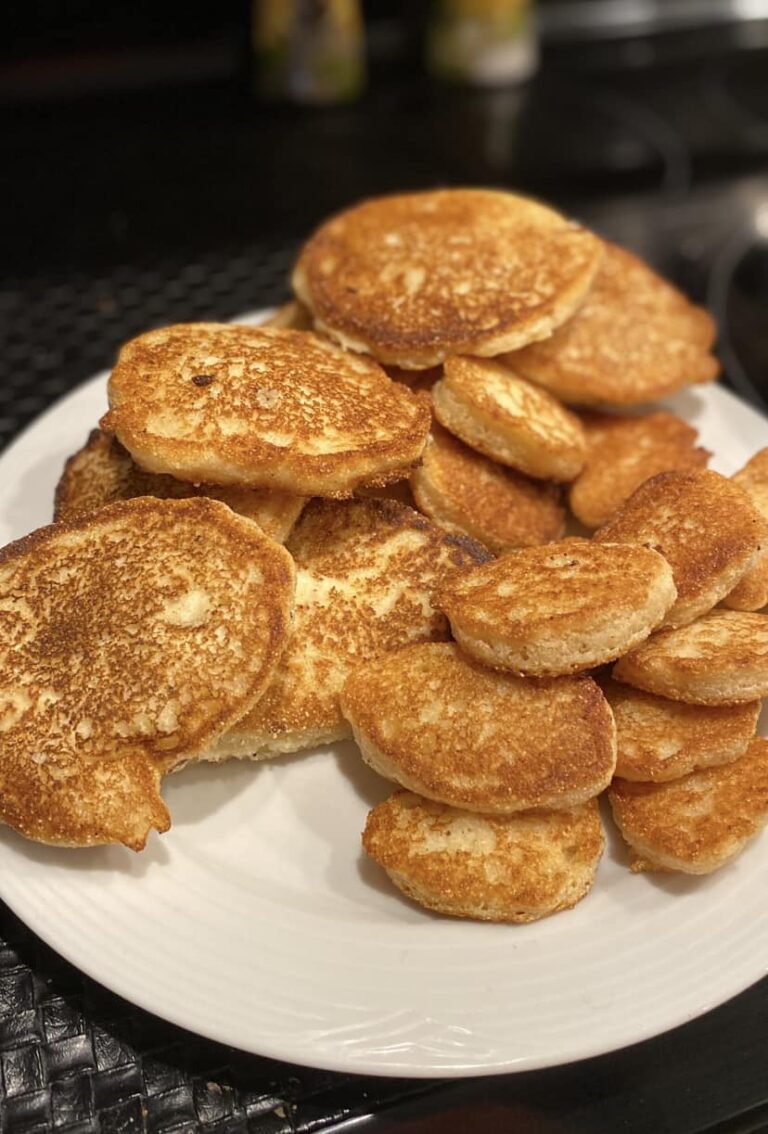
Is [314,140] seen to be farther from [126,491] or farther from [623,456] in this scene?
[126,491]

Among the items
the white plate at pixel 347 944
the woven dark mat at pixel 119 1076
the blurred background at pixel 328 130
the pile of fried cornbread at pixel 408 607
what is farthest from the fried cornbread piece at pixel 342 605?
the blurred background at pixel 328 130

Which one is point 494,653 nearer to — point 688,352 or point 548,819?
point 548,819

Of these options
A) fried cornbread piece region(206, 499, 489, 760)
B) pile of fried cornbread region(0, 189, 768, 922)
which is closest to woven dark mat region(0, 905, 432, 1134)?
pile of fried cornbread region(0, 189, 768, 922)

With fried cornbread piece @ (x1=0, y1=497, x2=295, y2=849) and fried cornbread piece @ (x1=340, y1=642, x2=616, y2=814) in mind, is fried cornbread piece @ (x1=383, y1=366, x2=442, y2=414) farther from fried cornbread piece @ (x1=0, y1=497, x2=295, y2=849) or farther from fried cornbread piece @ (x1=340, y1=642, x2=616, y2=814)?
fried cornbread piece @ (x1=340, y1=642, x2=616, y2=814)

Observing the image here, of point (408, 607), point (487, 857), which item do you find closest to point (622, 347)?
point (408, 607)

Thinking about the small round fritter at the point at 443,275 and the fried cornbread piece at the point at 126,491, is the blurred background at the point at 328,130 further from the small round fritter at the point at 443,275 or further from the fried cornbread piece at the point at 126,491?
the fried cornbread piece at the point at 126,491

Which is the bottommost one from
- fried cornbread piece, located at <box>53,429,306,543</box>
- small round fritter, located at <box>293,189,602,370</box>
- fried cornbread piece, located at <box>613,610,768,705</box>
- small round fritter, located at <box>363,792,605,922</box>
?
small round fritter, located at <box>363,792,605,922</box>

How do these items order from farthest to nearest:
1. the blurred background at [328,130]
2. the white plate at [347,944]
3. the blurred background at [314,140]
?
1. the blurred background at [328,130]
2. the blurred background at [314,140]
3. the white plate at [347,944]

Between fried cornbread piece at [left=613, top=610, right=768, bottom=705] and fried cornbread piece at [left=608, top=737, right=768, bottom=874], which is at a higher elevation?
fried cornbread piece at [left=613, top=610, right=768, bottom=705]
